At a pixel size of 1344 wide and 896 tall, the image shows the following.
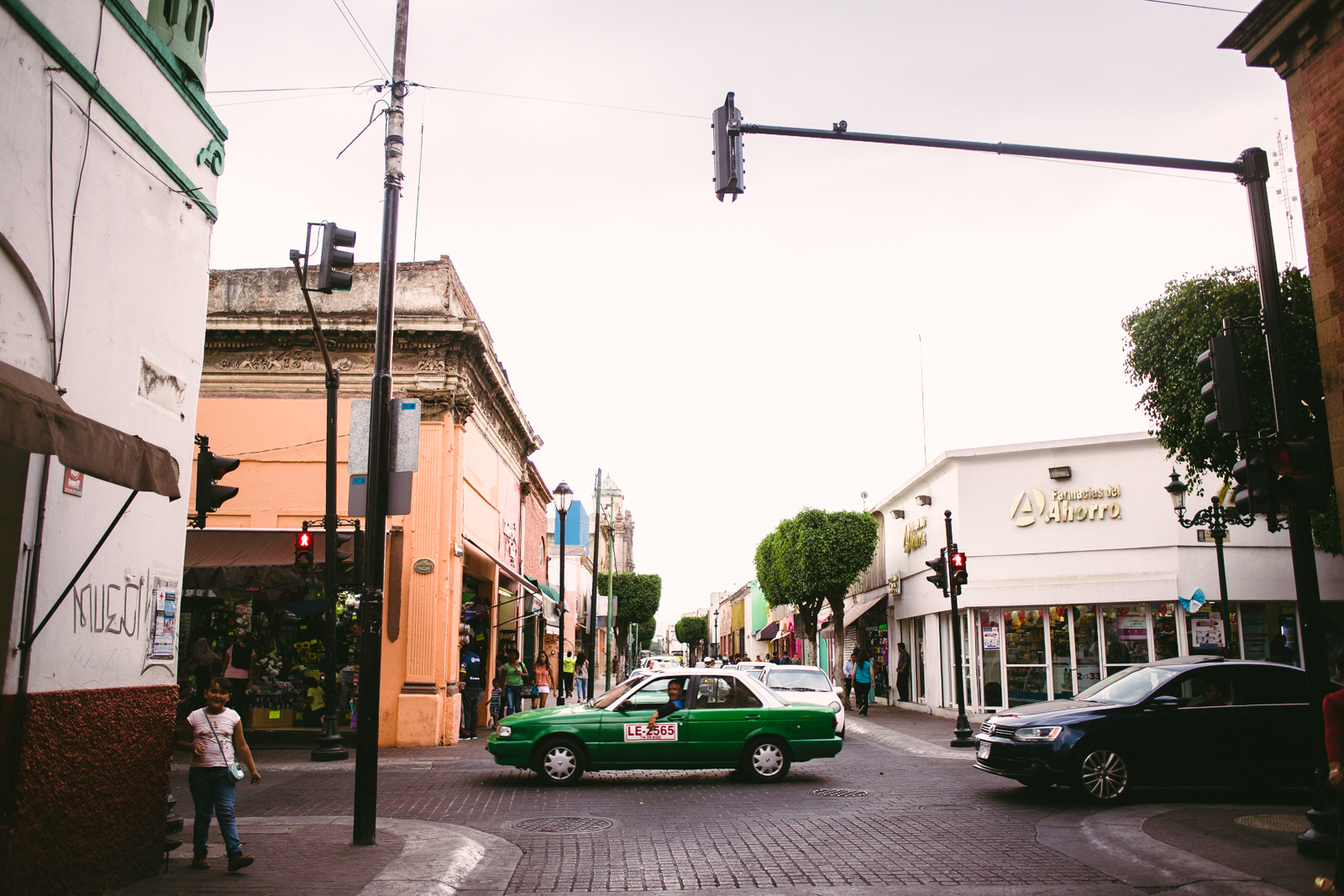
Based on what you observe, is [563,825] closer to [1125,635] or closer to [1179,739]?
[1179,739]

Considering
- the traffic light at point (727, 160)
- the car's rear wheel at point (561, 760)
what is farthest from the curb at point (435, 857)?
the traffic light at point (727, 160)

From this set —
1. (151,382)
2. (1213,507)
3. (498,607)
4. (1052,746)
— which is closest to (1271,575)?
(1213,507)

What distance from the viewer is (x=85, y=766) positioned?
21.5 feet

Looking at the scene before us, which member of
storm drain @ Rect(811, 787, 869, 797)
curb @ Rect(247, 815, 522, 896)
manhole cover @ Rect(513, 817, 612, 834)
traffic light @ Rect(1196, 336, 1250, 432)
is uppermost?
traffic light @ Rect(1196, 336, 1250, 432)

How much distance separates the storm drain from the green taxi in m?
0.75

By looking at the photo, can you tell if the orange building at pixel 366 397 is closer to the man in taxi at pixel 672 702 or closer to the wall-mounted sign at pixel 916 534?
the man in taxi at pixel 672 702

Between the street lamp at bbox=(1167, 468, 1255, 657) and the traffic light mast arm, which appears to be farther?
the street lamp at bbox=(1167, 468, 1255, 657)

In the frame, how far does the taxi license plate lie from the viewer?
12.7 meters

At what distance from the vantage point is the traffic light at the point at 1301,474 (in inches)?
Result: 312

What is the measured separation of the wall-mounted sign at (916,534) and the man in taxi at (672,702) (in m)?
17.5

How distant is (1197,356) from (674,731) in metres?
10.5

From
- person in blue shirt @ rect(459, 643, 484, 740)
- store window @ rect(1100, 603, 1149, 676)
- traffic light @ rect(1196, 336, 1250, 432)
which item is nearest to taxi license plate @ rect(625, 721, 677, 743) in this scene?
traffic light @ rect(1196, 336, 1250, 432)

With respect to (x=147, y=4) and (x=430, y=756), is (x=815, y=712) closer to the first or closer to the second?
(x=430, y=756)

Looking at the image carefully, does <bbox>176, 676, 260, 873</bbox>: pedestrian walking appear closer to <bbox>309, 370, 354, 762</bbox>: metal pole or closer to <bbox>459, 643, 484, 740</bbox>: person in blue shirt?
<bbox>309, 370, 354, 762</bbox>: metal pole
